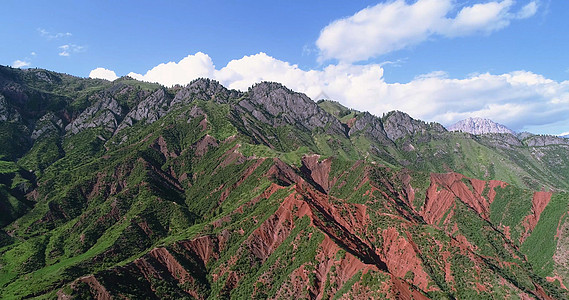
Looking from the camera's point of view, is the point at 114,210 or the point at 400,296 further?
the point at 114,210

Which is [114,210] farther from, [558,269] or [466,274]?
[558,269]

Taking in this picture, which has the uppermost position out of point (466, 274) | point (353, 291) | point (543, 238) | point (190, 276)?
point (543, 238)

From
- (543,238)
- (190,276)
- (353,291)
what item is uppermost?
A: (543,238)

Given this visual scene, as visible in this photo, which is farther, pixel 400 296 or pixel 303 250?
pixel 303 250

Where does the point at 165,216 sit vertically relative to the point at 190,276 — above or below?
above

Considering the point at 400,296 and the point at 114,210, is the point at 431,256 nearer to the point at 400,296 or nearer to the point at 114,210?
the point at 400,296

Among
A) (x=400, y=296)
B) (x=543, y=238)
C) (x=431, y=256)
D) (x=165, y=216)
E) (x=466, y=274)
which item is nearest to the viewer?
(x=400, y=296)

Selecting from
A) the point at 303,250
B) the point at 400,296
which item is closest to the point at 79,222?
the point at 303,250

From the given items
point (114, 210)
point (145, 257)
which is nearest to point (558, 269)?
point (145, 257)

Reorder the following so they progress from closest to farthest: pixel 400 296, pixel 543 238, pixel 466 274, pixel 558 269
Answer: pixel 400 296, pixel 466 274, pixel 558 269, pixel 543 238
